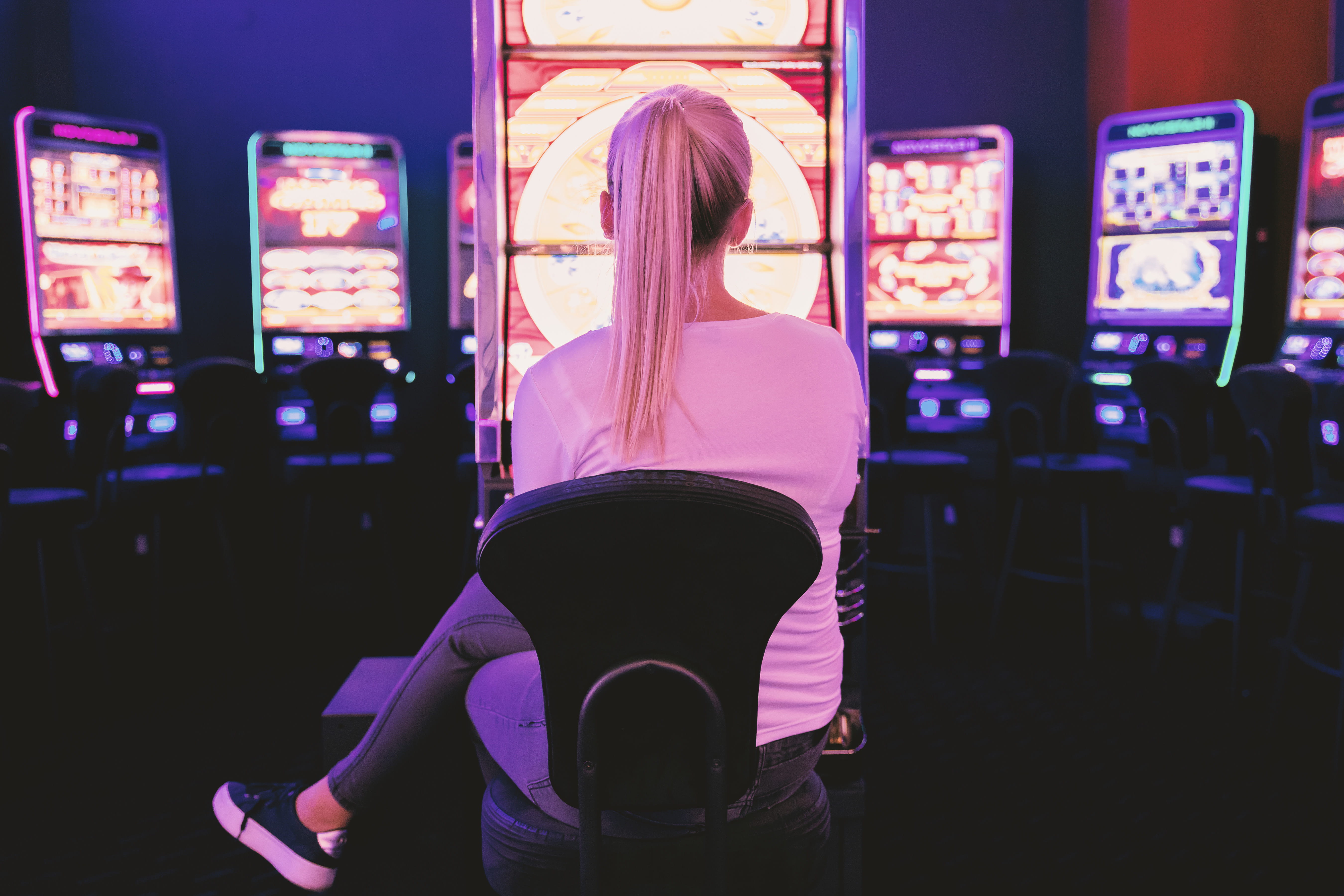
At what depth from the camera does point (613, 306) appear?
3.50 feet

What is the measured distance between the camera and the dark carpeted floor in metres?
1.98

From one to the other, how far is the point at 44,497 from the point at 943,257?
3.33m

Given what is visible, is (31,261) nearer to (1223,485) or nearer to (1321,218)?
(1223,485)

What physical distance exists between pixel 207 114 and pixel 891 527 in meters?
3.57

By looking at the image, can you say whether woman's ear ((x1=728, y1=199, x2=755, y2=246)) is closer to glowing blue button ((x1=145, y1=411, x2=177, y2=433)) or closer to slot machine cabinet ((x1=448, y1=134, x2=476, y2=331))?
slot machine cabinet ((x1=448, y1=134, x2=476, y2=331))

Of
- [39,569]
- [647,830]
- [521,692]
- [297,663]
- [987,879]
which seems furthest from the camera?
[297,663]

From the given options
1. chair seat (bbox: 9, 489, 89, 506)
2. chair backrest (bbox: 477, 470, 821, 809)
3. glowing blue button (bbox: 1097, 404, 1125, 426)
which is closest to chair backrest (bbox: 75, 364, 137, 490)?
chair seat (bbox: 9, 489, 89, 506)

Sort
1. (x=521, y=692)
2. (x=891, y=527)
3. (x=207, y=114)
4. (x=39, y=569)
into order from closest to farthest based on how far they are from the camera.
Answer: (x=521, y=692), (x=39, y=569), (x=891, y=527), (x=207, y=114)

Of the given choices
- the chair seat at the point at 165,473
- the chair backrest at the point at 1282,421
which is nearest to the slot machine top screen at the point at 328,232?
the chair seat at the point at 165,473

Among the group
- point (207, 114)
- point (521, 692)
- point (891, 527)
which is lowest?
point (891, 527)

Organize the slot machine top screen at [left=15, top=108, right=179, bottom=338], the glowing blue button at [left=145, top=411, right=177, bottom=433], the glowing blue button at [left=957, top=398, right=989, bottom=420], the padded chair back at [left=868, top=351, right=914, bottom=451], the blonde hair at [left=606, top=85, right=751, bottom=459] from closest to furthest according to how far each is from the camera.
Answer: the blonde hair at [left=606, top=85, right=751, bottom=459], the padded chair back at [left=868, top=351, right=914, bottom=451], the slot machine top screen at [left=15, top=108, right=179, bottom=338], the glowing blue button at [left=145, top=411, right=177, bottom=433], the glowing blue button at [left=957, top=398, right=989, bottom=420]

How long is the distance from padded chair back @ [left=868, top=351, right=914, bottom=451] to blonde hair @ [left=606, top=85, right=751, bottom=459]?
2.37 metres

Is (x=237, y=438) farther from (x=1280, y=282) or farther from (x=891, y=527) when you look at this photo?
(x=1280, y=282)

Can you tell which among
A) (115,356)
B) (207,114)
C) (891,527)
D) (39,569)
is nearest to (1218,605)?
(891,527)
